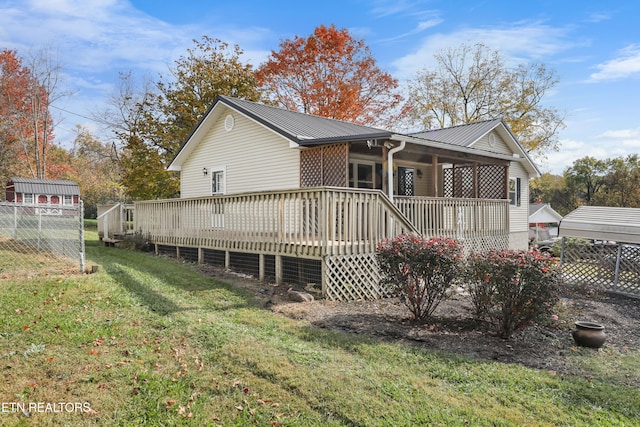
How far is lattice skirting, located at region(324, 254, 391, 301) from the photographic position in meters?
7.72

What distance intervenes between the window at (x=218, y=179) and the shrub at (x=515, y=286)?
35.1ft

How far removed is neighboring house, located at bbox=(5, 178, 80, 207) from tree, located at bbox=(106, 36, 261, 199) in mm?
13159

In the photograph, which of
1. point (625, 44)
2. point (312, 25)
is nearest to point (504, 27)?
point (625, 44)

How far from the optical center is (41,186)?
3225 cm

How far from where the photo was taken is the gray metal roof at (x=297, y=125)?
→ 11.6m

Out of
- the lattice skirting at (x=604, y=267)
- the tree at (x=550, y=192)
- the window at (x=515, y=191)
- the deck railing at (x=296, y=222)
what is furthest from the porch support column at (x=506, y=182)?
the tree at (x=550, y=192)

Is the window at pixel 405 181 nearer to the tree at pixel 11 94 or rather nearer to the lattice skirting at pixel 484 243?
the lattice skirting at pixel 484 243

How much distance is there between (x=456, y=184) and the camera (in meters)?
16.5

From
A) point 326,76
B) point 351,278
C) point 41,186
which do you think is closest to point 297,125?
point 351,278

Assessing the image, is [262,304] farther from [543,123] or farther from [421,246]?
[543,123]

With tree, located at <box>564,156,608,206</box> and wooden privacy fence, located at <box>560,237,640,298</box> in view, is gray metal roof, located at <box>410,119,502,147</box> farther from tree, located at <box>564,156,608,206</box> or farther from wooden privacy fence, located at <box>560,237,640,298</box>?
tree, located at <box>564,156,608,206</box>

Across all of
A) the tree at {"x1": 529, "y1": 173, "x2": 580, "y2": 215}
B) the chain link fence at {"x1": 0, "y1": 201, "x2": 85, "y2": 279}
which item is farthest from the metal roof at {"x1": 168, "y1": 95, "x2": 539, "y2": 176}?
the tree at {"x1": 529, "y1": 173, "x2": 580, "y2": 215}

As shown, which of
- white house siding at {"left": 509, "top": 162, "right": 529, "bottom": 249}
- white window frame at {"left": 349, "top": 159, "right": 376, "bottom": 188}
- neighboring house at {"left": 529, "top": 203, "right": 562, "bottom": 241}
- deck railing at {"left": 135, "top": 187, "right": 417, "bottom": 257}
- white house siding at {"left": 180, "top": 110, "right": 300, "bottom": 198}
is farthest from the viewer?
neighboring house at {"left": 529, "top": 203, "right": 562, "bottom": 241}

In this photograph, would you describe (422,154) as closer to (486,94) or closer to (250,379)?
(250,379)
